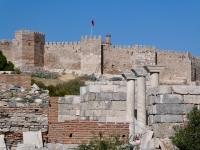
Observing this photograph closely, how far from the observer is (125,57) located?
60344 mm

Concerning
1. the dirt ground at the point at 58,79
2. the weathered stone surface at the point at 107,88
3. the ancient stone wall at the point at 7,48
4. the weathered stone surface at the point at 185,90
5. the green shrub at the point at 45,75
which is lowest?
the weathered stone surface at the point at 185,90

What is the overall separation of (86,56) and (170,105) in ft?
162

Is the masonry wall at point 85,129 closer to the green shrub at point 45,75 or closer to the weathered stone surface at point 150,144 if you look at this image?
the weathered stone surface at point 150,144

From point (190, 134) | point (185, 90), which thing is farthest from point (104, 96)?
point (190, 134)

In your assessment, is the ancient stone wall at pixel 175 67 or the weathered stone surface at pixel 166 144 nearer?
the weathered stone surface at pixel 166 144

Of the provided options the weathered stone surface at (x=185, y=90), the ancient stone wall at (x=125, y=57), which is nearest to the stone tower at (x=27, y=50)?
the ancient stone wall at (x=125, y=57)

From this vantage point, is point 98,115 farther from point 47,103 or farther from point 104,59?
point 104,59

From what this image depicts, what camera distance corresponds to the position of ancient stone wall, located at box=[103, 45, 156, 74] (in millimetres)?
58719

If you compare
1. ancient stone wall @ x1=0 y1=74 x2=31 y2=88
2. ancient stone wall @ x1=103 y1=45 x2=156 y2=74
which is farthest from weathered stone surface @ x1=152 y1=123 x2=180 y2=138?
ancient stone wall @ x1=103 y1=45 x2=156 y2=74

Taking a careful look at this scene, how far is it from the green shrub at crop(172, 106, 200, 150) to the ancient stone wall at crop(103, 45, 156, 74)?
5048cm

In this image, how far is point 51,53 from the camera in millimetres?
58406

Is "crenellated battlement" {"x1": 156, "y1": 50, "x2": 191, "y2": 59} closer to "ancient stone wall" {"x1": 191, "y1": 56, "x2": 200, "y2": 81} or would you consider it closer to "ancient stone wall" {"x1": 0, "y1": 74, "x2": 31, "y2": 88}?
"ancient stone wall" {"x1": 191, "y1": 56, "x2": 200, "y2": 81}

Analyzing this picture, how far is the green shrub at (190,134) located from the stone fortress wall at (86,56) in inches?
1871

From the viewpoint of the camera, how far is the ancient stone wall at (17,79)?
39.5ft
